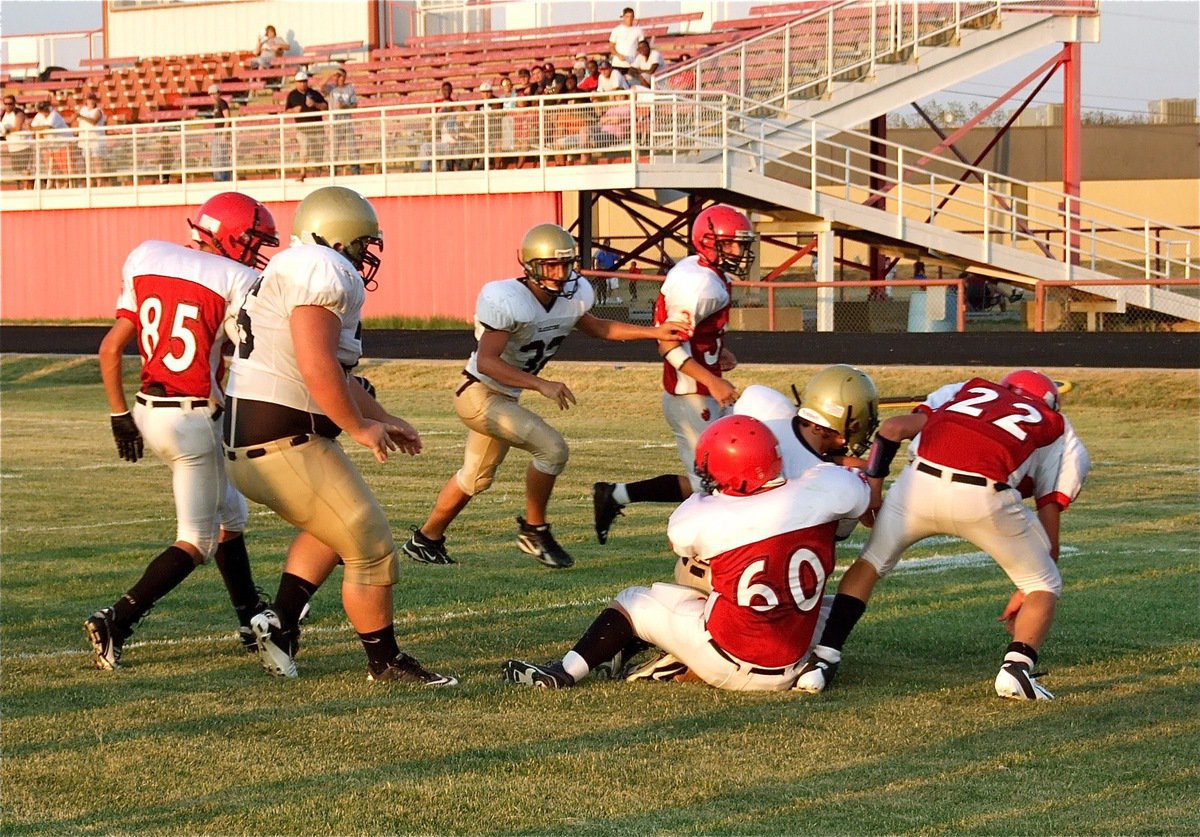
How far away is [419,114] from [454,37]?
24.3ft

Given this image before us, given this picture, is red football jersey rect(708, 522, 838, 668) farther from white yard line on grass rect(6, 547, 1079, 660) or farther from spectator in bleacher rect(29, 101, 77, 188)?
spectator in bleacher rect(29, 101, 77, 188)

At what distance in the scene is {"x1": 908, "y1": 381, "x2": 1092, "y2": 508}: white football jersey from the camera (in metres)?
6.48

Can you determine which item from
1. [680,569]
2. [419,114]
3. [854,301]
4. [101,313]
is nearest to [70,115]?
[101,313]

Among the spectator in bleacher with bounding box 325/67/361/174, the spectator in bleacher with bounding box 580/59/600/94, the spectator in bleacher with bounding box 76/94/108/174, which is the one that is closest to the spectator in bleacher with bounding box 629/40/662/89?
the spectator in bleacher with bounding box 580/59/600/94

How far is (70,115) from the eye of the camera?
34750 mm

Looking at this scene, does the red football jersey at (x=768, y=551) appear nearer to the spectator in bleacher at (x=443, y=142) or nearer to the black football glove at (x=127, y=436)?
the black football glove at (x=127, y=436)

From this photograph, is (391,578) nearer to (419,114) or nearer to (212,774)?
(212,774)

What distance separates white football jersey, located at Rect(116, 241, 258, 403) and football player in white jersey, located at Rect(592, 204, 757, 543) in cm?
289

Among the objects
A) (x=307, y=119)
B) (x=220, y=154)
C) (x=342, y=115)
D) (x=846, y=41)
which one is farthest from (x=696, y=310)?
(x=220, y=154)

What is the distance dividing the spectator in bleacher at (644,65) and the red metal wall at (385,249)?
92.1 inches

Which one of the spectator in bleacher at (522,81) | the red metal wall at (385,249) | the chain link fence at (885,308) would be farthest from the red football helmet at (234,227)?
the spectator in bleacher at (522,81)

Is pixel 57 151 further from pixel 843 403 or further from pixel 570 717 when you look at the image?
pixel 570 717

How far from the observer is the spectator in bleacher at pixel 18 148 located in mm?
32062

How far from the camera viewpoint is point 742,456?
19.4 ft
